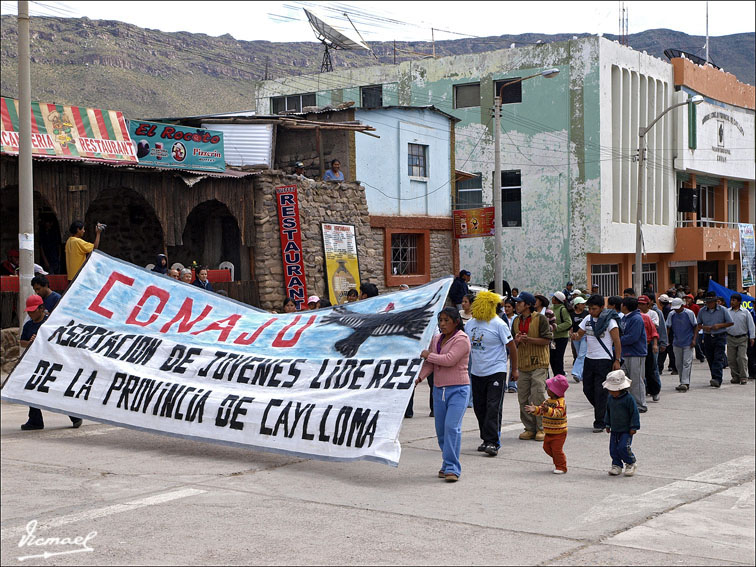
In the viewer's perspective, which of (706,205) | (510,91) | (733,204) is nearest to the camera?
(510,91)

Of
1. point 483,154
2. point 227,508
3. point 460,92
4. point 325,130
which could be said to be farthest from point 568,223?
point 227,508

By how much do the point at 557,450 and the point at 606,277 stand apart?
30.9m

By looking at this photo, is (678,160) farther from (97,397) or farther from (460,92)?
(97,397)

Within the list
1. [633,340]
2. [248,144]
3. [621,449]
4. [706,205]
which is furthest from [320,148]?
[706,205]

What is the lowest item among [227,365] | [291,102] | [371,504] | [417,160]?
[371,504]

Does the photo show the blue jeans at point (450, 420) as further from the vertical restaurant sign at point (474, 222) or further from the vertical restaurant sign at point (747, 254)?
the vertical restaurant sign at point (747, 254)

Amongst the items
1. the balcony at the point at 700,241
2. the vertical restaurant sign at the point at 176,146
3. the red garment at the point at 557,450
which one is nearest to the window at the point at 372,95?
the balcony at the point at 700,241

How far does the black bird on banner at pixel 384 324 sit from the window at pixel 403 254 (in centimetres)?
1753

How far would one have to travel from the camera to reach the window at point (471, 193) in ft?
129

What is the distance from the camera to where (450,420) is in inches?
348

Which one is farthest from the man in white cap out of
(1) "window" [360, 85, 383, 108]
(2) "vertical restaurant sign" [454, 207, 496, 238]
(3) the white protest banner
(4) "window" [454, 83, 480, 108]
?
(1) "window" [360, 85, 383, 108]

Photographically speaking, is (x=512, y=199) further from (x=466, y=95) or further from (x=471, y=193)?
(x=466, y=95)

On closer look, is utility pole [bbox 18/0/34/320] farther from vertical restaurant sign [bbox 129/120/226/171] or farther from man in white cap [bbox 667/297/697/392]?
man in white cap [bbox 667/297/697/392]

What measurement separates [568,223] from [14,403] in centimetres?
2947
